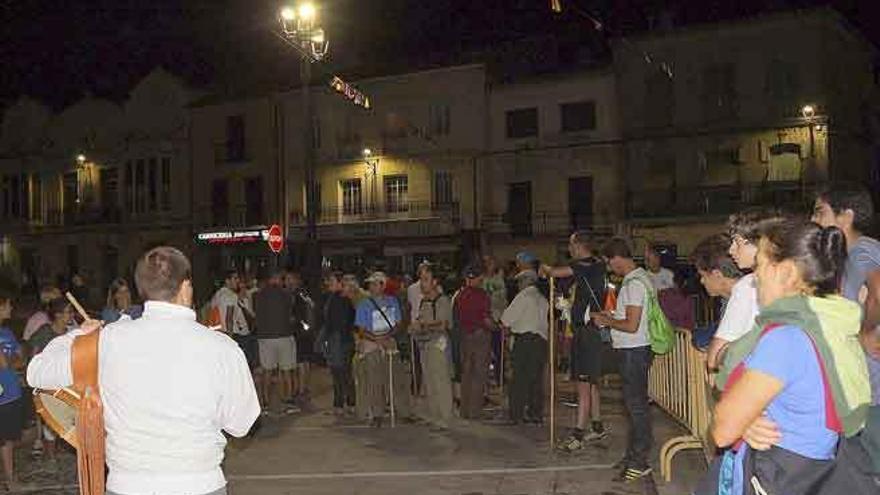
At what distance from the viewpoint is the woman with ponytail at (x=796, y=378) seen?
276 cm

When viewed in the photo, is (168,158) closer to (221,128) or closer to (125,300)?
(221,128)

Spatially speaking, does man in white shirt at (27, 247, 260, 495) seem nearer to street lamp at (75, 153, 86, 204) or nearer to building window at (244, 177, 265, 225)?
building window at (244, 177, 265, 225)

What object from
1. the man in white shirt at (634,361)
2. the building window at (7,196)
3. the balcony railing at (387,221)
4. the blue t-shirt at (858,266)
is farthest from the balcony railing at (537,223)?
the blue t-shirt at (858,266)

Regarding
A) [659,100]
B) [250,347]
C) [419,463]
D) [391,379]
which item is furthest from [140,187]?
[419,463]

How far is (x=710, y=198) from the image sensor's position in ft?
105

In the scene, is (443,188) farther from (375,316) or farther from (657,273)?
(375,316)

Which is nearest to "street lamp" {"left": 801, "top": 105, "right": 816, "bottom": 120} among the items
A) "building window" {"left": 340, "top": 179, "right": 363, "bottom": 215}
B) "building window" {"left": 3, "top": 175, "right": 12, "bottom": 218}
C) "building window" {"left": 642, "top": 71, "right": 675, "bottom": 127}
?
"building window" {"left": 642, "top": 71, "right": 675, "bottom": 127}

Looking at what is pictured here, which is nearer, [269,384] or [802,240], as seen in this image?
[802,240]

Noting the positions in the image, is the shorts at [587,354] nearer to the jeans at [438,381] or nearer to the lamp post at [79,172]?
the jeans at [438,381]

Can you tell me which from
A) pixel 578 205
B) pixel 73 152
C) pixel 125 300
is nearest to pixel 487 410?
pixel 125 300

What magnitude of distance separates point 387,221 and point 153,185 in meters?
14.0

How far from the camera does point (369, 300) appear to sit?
429 inches

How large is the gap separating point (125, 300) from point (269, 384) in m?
2.58

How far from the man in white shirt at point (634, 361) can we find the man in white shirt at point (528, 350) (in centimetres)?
282
